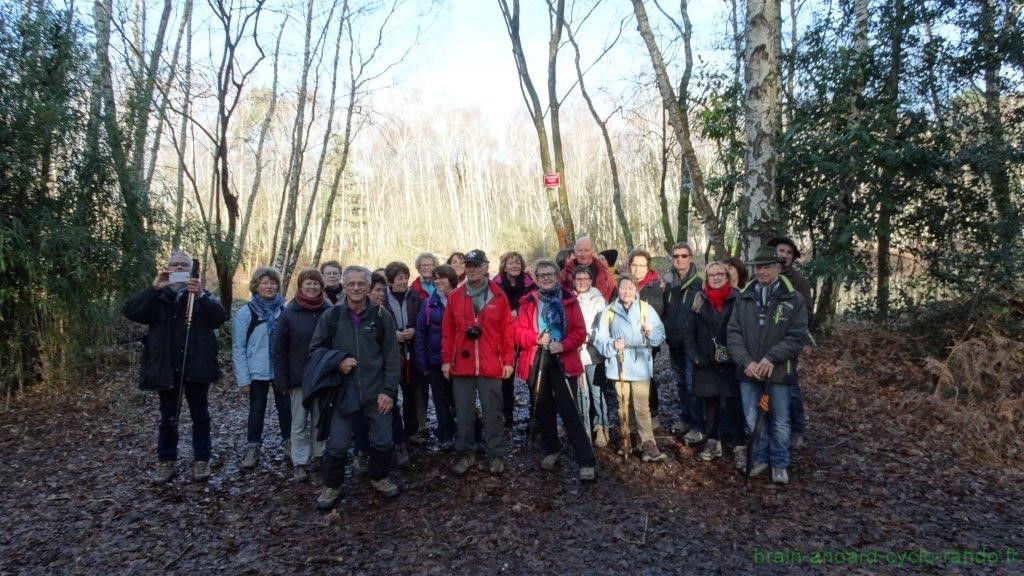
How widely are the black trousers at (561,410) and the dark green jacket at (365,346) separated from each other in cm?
128

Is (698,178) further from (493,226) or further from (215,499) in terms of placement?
(493,226)

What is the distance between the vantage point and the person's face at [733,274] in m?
5.33

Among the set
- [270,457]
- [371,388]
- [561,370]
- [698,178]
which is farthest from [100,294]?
[698,178]

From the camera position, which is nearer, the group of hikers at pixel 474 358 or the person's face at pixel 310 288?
the group of hikers at pixel 474 358

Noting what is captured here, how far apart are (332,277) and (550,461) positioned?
288 cm

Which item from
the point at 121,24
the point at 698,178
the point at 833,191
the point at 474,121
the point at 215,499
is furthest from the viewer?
the point at 474,121

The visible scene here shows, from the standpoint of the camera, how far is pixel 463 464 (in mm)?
5082

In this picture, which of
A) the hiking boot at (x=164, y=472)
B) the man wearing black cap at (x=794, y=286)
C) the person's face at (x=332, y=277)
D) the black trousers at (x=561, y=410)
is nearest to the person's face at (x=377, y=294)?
the person's face at (x=332, y=277)

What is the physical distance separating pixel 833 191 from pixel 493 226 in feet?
124

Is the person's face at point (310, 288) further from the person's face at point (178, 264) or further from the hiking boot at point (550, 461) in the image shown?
the hiking boot at point (550, 461)

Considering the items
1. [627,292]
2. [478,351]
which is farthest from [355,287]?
[627,292]

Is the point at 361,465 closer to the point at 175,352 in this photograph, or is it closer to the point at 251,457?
the point at 251,457

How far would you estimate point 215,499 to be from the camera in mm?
4793

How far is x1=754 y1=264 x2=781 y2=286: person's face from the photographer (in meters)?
4.75
